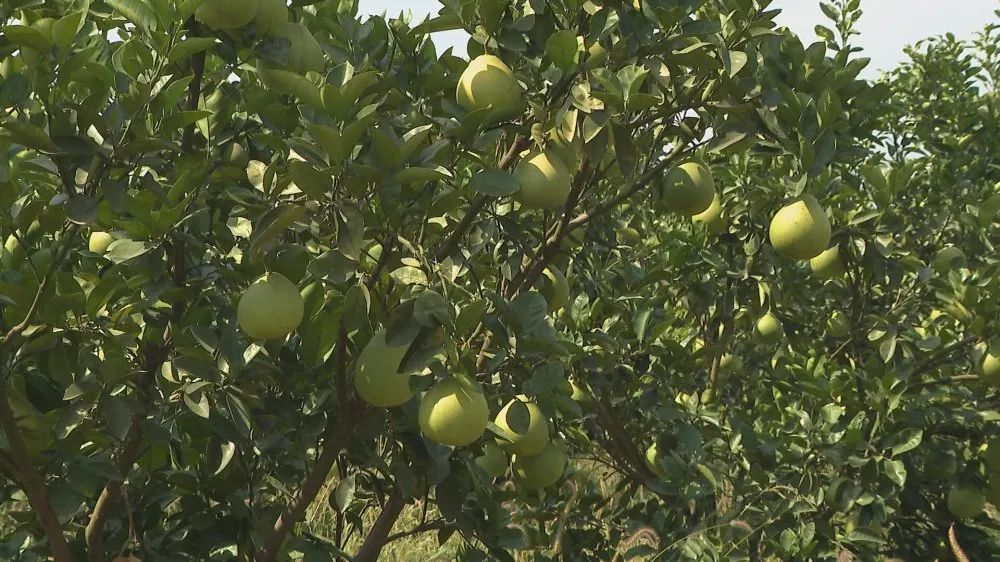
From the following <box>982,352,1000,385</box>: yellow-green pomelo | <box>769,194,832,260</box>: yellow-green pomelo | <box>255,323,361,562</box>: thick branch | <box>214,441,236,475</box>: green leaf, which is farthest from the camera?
<box>982,352,1000,385</box>: yellow-green pomelo

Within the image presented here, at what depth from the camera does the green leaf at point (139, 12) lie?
1.66m

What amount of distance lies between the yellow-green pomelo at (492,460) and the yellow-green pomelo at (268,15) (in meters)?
0.97

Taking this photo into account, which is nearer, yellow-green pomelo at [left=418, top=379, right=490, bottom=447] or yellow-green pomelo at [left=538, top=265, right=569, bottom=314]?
yellow-green pomelo at [left=418, top=379, right=490, bottom=447]

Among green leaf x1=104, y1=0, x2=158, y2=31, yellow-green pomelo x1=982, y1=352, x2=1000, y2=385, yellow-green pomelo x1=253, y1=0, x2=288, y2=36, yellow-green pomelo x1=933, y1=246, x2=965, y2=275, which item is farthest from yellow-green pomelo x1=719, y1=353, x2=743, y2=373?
green leaf x1=104, y1=0, x2=158, y2=31

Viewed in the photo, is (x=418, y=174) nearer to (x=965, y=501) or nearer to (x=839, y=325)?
(x=839, y=325)

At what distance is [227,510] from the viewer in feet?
7.01

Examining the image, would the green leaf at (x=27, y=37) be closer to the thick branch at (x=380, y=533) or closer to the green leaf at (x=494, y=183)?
the green leaf at (x=494, y=183)

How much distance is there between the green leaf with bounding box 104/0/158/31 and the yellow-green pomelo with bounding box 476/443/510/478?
3.52 ft

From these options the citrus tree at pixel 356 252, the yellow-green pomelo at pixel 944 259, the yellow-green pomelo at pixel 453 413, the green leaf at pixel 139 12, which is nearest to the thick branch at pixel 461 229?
the citrus tree at pixel 356 252

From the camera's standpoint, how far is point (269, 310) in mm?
1581

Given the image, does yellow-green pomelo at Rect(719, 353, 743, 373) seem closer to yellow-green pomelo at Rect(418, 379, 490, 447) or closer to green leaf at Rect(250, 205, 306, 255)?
yellow-green pomelo at Rect(418, 379, 490, 447)

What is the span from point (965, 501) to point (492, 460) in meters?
1.97

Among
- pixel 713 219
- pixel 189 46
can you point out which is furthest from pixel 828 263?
pixel 189 46

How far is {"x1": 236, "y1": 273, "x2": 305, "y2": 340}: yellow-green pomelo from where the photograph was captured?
5.18 feet
